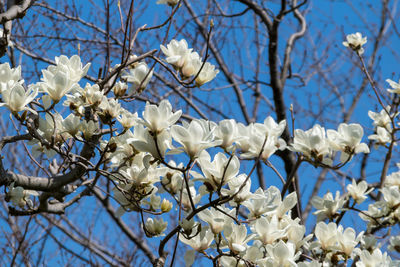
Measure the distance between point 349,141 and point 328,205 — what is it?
50cm

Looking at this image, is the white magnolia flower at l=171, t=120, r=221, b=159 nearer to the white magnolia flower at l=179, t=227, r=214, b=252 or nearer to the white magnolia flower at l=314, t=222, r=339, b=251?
the white magnolia flower at l=179, t=227, r=214, b=252

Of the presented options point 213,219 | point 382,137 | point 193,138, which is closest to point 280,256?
point 213,219

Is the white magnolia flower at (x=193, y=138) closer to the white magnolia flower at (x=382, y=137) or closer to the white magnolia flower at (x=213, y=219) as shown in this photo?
the white magnolia flower at (x=213, y=219)

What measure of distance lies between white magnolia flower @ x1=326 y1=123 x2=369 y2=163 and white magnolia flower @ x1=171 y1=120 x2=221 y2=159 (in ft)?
1.38

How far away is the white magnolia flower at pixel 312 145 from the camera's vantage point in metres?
1.38

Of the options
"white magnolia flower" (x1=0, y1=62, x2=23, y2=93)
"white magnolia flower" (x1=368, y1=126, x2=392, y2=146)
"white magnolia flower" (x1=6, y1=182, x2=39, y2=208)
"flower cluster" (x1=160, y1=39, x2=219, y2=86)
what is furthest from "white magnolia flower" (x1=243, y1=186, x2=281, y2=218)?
"white magnolia flower" (x1=368, y1=126, x2=392, y2=146)

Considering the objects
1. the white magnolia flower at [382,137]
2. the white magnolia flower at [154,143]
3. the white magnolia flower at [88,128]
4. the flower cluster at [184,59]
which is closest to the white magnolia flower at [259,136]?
the white magnolia flower at [154,143]

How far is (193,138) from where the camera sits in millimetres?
1197

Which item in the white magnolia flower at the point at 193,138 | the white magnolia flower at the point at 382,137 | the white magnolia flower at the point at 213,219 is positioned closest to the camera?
the white magnolia flower at the point at 193,138

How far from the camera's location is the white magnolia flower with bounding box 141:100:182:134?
1.22 meters

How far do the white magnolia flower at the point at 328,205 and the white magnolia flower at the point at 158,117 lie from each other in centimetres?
87

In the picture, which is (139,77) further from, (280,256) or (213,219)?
(280,256)

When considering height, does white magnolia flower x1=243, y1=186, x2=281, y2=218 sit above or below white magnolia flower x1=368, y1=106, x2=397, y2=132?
below

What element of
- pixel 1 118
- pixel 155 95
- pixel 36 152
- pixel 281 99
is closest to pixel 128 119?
pixel 36 152
